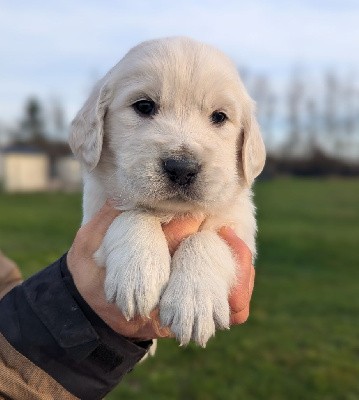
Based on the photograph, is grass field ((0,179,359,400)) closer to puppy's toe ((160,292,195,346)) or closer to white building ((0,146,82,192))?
puppy's toe ((160,292,195,346))

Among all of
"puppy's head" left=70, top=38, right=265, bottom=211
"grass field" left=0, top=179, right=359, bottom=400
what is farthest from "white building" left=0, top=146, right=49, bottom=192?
"puppy's head" left=70, top=38, right=265, bottom=211

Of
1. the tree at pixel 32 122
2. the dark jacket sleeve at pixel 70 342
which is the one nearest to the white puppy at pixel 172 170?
the dark jacket sleeve at pixel 70 342

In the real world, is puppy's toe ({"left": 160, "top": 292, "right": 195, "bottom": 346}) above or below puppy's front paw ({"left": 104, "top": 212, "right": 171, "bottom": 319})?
below

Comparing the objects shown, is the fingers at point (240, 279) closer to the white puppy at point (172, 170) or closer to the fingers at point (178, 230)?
the white puppy at point (172, 170)

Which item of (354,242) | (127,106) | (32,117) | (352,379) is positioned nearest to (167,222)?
(127,106)

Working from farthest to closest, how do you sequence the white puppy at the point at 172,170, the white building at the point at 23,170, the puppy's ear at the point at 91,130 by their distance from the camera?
the white building at the point at 23,170
the puppy's ear at the point at 91,130
the white puppy at the point at 172,170

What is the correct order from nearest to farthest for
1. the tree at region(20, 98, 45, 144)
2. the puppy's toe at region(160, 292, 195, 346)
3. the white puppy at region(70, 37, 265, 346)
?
the puppy's toe at region(160, 292, 195, 346)
the white puppy at region(70, 37, 265, 346)
the tree at region(20, 98, 45, 144)
